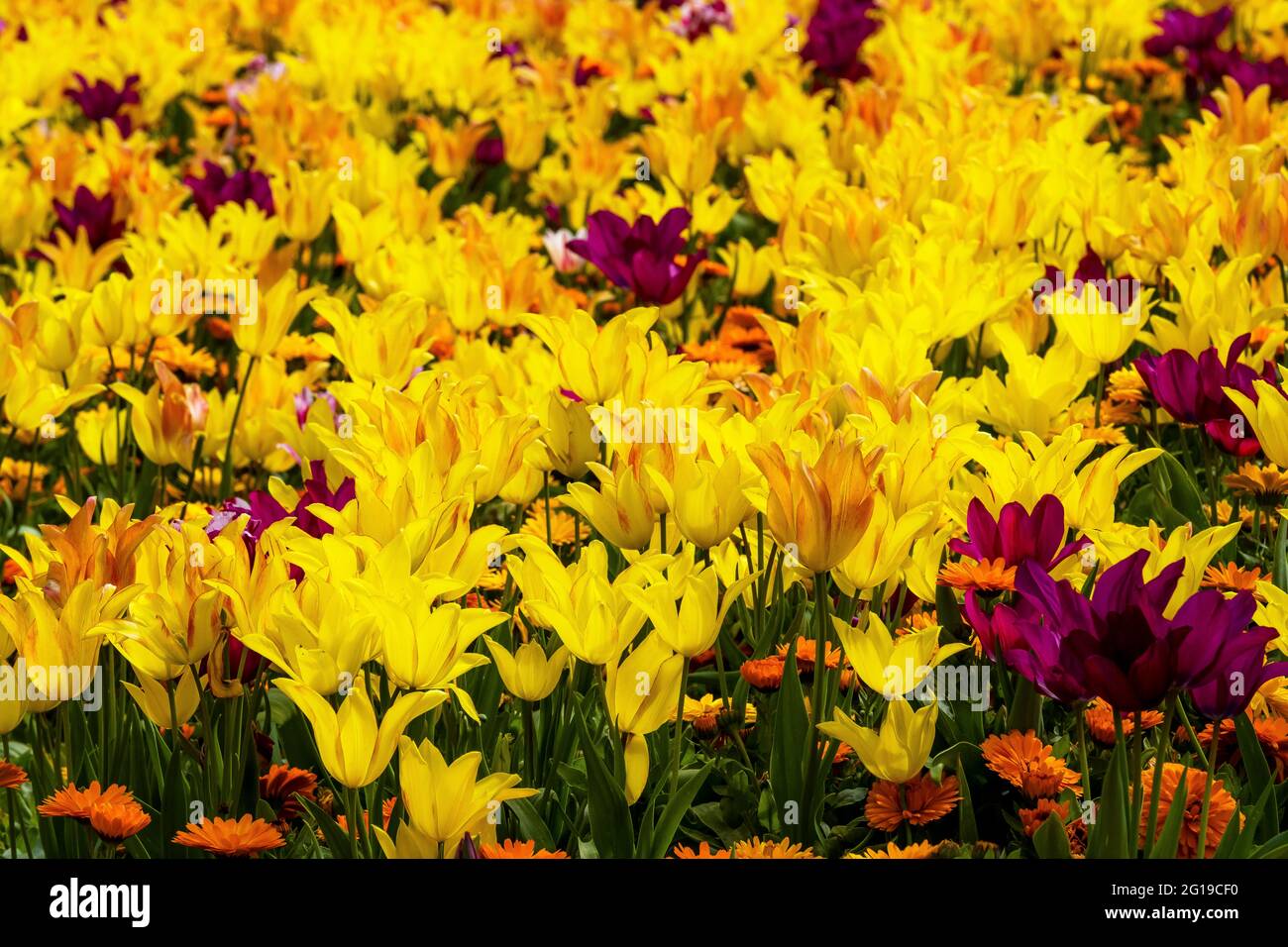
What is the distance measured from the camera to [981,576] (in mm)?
2227

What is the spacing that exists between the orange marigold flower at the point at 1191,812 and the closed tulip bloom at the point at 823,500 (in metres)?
0.49

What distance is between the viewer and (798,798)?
2271 millimetres

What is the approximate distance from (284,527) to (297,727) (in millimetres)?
476

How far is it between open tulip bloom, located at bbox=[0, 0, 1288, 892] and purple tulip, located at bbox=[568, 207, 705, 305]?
11 mm

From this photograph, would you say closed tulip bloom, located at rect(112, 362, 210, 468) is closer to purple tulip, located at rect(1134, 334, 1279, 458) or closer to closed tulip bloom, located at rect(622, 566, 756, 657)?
closed tulip bloom, located at rect(622, 566, 756, 657)

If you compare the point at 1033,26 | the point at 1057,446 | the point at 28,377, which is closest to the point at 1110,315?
the point at 1057,446

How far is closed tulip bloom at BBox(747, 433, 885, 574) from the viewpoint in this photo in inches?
80.2

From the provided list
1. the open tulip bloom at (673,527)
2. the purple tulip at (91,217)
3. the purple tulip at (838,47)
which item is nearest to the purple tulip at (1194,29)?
the purple tulip at (838,47)

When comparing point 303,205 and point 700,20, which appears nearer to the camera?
point 303,205

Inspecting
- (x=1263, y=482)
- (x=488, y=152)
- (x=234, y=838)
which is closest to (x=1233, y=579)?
(x=1263, y=482)

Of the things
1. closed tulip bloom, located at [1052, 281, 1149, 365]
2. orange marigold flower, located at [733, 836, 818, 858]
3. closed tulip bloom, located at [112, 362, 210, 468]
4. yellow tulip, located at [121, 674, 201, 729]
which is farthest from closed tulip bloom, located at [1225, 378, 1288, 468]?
closed tulip bloom, located at [112, 362, 210, 468]

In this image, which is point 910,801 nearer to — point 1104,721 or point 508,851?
point 1104,721

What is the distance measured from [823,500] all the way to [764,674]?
48 cm

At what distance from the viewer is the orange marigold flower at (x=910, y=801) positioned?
7.11 feet
